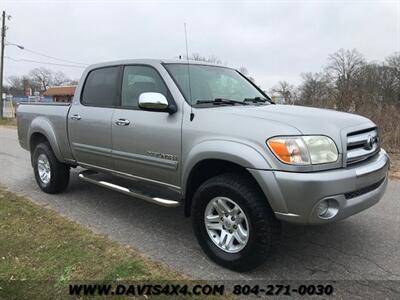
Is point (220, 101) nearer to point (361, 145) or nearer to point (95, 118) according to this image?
point (361, 145)

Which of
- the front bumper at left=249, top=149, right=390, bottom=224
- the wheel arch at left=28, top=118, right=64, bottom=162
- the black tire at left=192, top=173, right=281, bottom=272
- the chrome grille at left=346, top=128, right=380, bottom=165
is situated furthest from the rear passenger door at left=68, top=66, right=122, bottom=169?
the chrome grille at left=346, top=128, right=380, bottom=165

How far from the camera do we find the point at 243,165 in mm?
3533

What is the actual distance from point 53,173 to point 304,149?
13.8ft

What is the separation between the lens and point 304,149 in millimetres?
3334

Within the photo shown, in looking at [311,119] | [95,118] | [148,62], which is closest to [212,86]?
[148,62]

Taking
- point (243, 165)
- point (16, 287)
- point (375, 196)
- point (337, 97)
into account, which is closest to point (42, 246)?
point (16, 287)

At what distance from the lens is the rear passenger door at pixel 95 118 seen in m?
5.08

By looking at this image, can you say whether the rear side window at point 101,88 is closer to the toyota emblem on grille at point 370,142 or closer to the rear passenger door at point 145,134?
the rear passenger door at point 145,134

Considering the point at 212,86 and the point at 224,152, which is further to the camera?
the point at 212,86

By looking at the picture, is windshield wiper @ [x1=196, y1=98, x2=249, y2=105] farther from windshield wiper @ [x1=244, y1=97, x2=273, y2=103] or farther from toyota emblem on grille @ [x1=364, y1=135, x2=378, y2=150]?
toyota emblem on grille @ [x1=364, y1=135, x2=378, y2=150]

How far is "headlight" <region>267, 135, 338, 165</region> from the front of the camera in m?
3.33

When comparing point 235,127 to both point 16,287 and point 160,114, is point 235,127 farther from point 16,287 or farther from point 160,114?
point 16,287

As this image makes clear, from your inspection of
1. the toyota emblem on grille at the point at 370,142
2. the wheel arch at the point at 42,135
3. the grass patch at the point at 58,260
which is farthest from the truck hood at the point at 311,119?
the wheel arch at the point at 42,135

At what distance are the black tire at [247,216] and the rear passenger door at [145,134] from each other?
1.73 ft
